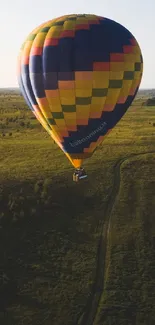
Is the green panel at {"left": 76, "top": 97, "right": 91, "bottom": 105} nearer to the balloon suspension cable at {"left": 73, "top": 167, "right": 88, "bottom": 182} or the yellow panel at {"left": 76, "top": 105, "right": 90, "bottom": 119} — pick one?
the yellow panel at {"left": 76, "top": 105, "right": 90, "bottom": 119}

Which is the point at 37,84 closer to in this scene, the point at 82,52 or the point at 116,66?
the point at 82,52

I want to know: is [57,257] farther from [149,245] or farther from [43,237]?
[149,245]

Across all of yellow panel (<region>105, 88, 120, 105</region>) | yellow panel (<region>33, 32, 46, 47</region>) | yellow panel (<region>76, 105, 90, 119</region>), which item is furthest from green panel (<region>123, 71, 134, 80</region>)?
yellow panel (<region>33, 32, 46, 47</region>)

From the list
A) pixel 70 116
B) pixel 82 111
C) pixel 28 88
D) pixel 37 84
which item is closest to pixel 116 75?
pixel 82 111

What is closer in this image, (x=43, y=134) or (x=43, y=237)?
(x=43, y=237)

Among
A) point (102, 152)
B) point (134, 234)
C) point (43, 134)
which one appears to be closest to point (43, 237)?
point (134, 234)
